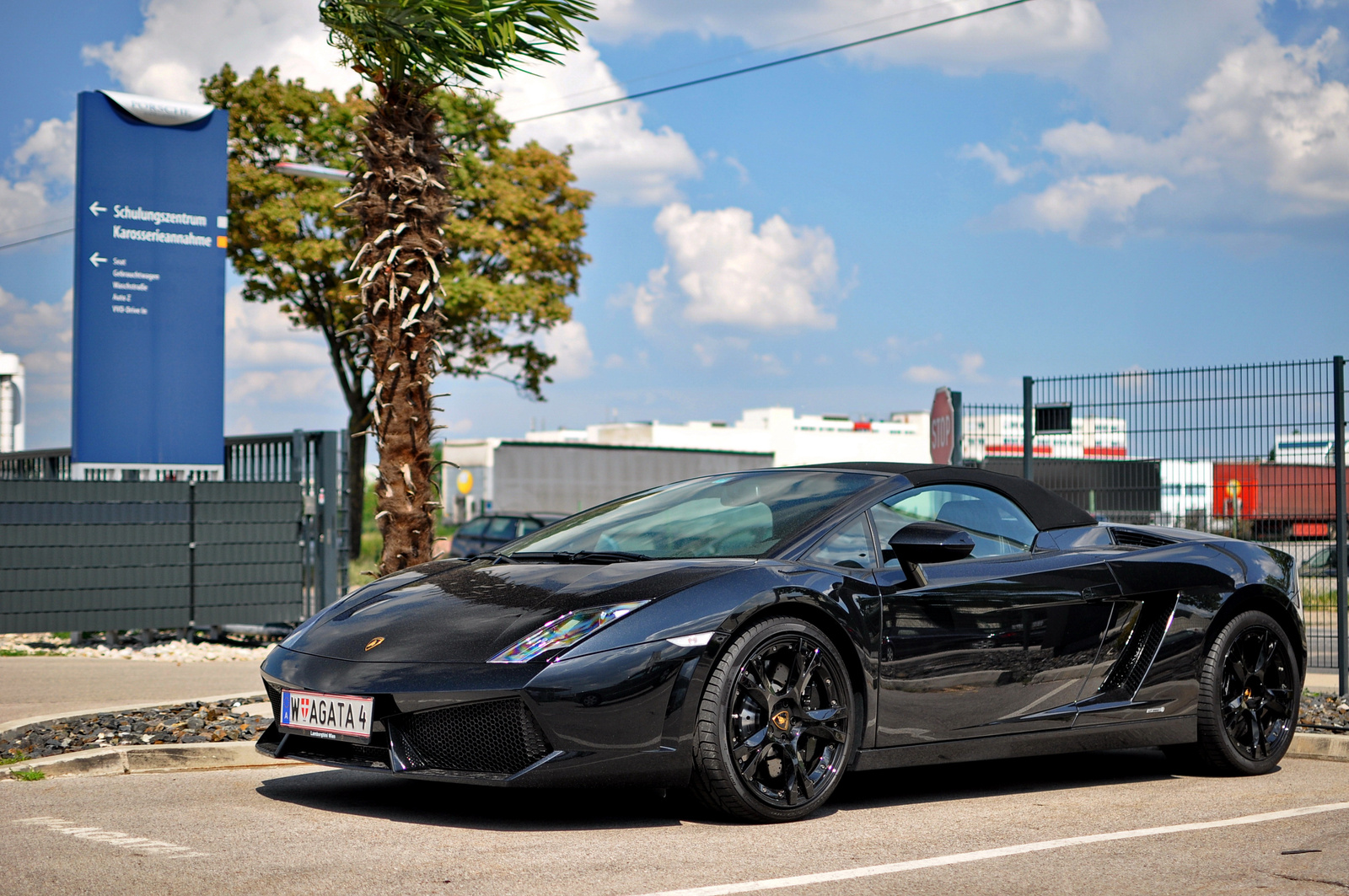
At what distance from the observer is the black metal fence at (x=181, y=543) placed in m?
12.1

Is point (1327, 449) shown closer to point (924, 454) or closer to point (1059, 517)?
point (1059, 517)

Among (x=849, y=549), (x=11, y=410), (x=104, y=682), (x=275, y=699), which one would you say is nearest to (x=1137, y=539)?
(x=849, y=549)

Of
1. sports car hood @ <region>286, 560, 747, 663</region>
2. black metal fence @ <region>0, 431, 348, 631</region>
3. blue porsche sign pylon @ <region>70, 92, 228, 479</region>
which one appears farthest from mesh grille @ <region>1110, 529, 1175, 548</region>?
blue porsche sign pylon @ <region>70, 92, 228, 479</region>

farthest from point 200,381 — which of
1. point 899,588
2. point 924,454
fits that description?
point 924,454

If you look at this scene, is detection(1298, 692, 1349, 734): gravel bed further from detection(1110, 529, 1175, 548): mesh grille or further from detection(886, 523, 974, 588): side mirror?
detection(886, 523, 974, 588): side mirror

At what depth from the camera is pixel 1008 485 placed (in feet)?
19.1

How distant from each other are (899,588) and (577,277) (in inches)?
1136

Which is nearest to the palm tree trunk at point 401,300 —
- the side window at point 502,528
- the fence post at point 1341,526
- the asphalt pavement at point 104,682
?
the asphalt pavement at point 104,682

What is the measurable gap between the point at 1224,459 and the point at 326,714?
7.44 meters

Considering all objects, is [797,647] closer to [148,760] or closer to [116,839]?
[116,839]

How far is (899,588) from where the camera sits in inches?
201

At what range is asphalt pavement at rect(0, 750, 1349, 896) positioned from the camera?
388cm

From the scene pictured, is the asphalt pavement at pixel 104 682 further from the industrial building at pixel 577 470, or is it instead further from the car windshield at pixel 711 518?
the industrial building at pixel 577 470

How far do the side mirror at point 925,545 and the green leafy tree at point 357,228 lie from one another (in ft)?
80.9
